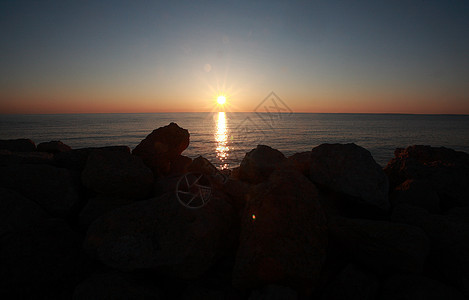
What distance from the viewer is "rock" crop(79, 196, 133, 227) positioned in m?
4.86

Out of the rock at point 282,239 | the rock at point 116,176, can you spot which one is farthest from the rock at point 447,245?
the rock at point 116,176

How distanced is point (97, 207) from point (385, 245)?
5660 mm

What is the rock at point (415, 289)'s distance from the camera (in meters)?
3.23

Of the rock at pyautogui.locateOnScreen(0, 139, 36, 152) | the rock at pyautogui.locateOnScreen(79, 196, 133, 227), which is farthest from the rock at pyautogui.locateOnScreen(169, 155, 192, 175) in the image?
the rock at pyautogui.locateOnScreen(0, 139, 36, 152)

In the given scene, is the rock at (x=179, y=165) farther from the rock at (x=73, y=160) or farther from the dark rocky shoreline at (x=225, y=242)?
the dark rocky shoreline at (x=225, y=242)

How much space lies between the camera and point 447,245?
156 inches

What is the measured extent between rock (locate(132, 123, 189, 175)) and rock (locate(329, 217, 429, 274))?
5.17 m

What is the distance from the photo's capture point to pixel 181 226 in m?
4.07

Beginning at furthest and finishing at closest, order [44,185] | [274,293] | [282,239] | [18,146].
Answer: [18,146] → [44,185] → [282,239] → [274,293]

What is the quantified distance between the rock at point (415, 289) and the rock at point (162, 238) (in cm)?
270

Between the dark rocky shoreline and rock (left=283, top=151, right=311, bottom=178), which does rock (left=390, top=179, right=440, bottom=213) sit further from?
rock (left=283, top=151, right=311, bottom=178)

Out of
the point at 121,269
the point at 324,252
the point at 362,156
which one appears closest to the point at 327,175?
the point at 362,156

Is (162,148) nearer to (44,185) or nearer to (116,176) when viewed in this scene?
(116,176)

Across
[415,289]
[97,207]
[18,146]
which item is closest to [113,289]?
[97,207]
